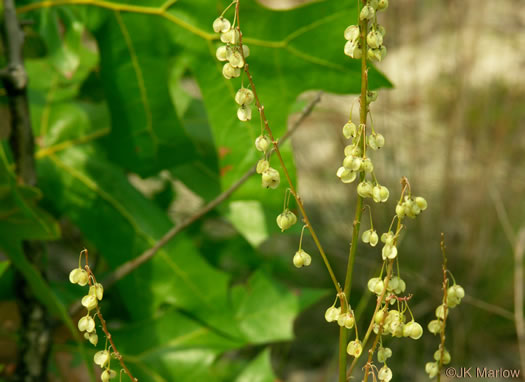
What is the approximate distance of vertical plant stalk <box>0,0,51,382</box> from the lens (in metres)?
0.69

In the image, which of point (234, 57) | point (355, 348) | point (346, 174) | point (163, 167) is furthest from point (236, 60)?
point (163, 167)

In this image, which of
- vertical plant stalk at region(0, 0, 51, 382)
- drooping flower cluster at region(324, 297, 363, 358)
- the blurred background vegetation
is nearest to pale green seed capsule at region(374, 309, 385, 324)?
drooping flower cluster at region(324, 297, 363, 358)

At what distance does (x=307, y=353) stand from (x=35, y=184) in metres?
1.32

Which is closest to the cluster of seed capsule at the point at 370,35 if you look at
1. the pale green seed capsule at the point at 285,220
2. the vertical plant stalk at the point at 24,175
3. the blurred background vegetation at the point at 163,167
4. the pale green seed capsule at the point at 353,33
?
the pale green seed capsule at the point at 353,33

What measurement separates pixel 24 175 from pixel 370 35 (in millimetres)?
492

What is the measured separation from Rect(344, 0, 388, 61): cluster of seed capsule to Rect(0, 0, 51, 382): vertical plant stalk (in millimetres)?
433

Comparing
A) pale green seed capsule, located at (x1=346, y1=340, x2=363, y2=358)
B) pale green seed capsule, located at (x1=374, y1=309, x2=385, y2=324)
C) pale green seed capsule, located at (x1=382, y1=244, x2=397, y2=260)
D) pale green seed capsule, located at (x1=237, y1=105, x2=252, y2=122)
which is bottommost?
pale green seed capsule, located at (x1=346, y1=340, x2=363, y2=358)

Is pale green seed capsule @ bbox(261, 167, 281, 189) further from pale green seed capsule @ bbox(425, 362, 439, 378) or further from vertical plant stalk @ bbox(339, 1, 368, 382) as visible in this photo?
pale green seed capsule @ bbox(425, 362, 439, 378)

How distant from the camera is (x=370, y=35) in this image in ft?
1.31

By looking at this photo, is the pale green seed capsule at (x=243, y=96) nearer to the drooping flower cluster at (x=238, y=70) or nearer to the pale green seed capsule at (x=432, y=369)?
the drooping flower cluster at (x=238, y=70)

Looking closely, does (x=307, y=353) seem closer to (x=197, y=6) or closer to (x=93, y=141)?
(x=93, y=141)

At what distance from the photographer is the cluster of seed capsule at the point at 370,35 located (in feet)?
1.28

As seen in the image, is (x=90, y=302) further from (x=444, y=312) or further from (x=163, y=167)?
(x=163, y=167)

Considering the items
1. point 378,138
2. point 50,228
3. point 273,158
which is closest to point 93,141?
point 50,228
